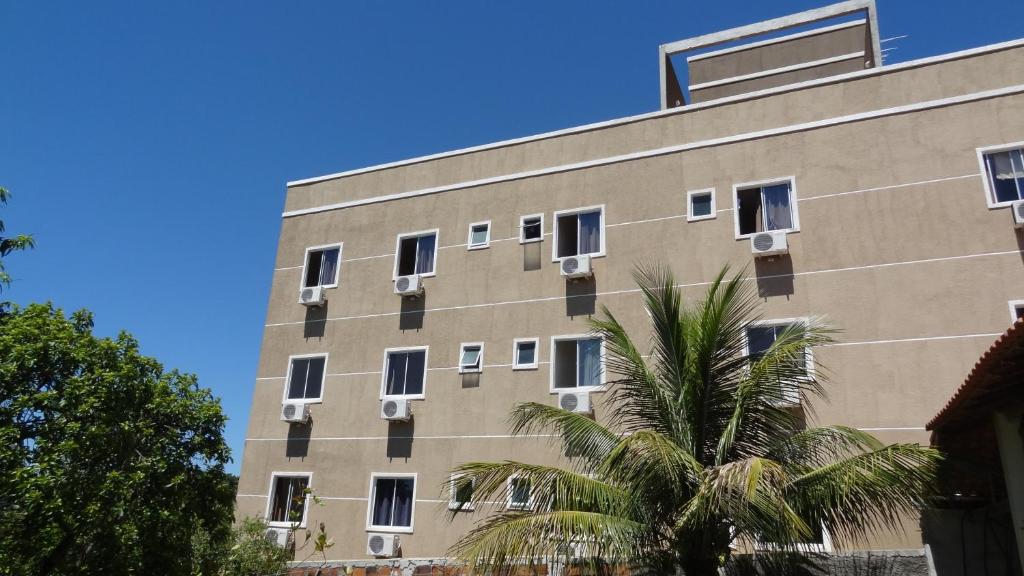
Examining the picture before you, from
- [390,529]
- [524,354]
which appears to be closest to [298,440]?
[390,529]

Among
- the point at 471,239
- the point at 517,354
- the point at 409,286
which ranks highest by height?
the point at 471,239

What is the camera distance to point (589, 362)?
637 inches

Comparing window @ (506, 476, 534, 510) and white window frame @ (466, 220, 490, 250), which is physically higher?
white window frame @ (466, 220, 490, 250)

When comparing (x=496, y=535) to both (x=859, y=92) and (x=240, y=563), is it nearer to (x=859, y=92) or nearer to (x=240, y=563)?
(x=240, y=563)

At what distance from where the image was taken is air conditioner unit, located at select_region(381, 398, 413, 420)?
17234 millimetres

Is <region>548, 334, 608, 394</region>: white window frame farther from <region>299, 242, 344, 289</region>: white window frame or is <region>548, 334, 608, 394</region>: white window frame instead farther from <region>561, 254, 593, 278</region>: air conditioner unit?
<region>299, 242, 344, 289</region>: white window frame

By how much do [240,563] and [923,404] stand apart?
1325 centimetres

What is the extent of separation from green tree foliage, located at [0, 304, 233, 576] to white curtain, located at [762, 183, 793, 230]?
13138mm

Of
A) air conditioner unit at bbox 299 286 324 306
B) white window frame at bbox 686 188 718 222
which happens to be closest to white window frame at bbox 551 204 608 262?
white window frame at bbox 686 188 718 222

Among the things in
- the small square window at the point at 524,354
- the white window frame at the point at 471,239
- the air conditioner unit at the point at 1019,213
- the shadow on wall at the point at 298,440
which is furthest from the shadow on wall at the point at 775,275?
the shadow on wall at the point at 298,440

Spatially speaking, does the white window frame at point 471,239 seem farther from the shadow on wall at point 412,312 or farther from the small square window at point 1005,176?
the small square window at point 1005,176

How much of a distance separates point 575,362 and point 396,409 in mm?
4302

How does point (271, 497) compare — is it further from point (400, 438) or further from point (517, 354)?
point (517, 354)

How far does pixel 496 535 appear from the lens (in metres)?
9.31
